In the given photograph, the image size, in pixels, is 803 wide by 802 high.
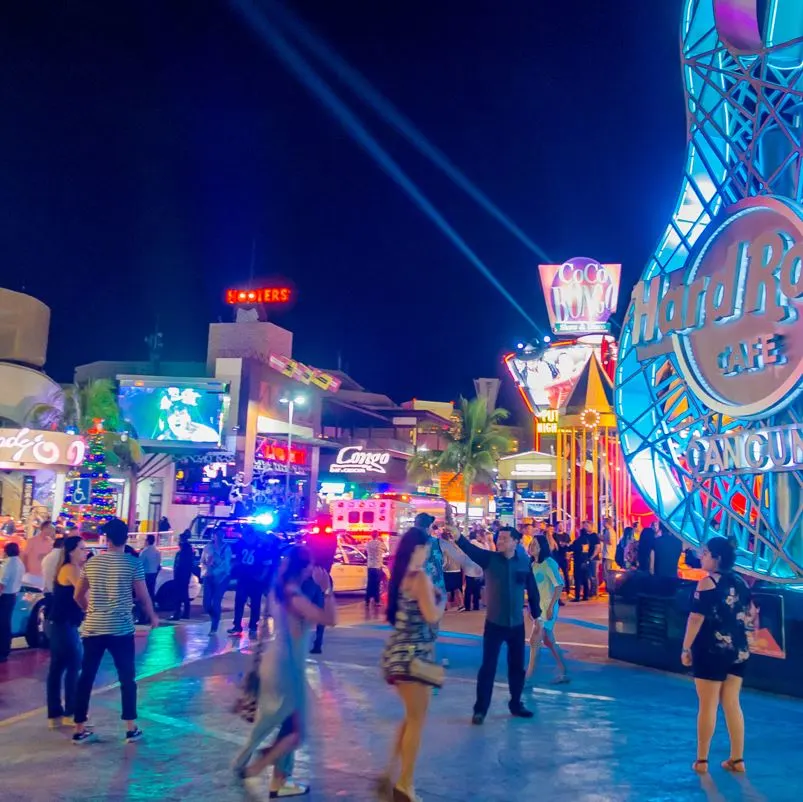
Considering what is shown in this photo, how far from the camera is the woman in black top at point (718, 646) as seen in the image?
6082mm

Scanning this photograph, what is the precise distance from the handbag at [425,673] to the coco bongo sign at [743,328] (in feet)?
18.9

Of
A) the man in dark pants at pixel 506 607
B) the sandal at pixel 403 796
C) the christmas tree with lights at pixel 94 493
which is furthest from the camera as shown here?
the christmas tree with lights at pixel 94 493

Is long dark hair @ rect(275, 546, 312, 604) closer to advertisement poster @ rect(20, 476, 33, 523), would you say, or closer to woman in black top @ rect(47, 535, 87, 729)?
woman in black top @ rect(47, 535, 87, 729)

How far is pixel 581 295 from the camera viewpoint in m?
34.6

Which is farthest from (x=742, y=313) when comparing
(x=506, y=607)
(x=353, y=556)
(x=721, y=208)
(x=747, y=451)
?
(x=353, y=556)

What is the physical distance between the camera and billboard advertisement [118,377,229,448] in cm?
4281

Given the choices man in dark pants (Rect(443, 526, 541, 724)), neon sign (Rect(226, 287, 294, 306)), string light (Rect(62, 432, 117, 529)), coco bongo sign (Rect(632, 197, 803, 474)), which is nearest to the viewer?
man in dark pants (Rect(443, 526, 541, 724))

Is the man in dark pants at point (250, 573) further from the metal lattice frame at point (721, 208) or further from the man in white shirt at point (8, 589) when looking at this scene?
the metal lattice frame at point (721, 208)

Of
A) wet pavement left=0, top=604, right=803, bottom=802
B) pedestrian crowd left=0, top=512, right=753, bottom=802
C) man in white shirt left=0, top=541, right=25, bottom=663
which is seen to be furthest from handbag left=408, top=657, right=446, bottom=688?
man in white shirt left=0, top=541, right=25, bottom=663

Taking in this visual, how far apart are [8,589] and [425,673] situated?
7.69 meters

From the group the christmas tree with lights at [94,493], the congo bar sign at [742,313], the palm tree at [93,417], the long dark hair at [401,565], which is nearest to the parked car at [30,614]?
the long dark hair at [401,565]

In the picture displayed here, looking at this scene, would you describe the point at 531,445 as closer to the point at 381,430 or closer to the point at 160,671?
the point at 381,430

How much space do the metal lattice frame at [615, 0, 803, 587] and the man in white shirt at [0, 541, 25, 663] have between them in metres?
8.49

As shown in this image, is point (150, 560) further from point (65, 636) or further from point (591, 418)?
point (591, 418)
